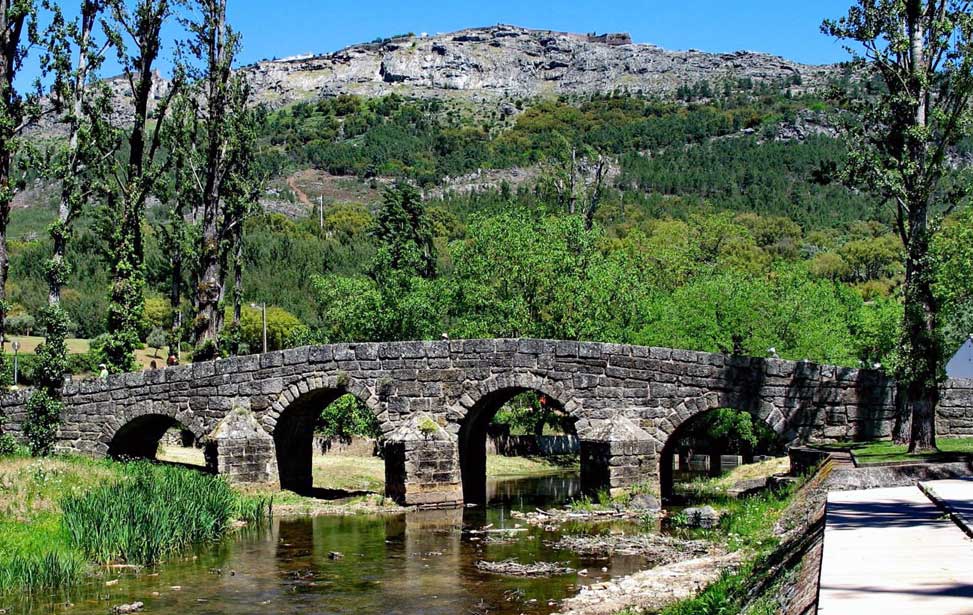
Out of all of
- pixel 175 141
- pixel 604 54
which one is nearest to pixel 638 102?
pixel 604 54

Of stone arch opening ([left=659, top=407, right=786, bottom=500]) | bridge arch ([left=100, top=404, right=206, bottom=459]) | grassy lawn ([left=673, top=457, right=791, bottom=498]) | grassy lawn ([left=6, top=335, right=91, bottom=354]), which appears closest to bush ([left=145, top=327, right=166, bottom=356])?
grassy lawn ([left=6, top=335, right=91, bottom=354])

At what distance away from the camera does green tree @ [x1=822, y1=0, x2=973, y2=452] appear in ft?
54.1

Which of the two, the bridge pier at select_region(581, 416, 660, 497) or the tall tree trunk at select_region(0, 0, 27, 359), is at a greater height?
the tall tree trunk at select_region(0, 0, 27, 359)

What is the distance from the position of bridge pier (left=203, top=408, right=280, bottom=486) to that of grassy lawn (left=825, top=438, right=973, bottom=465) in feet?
36.0

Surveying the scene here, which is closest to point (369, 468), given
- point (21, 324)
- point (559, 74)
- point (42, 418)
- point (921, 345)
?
point (42, 418)

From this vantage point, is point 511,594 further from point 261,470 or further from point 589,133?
point 589,133

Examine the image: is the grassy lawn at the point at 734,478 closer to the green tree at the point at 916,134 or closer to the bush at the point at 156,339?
the green tree at the point at 916,134

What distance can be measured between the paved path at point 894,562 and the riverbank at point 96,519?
8.65 meters

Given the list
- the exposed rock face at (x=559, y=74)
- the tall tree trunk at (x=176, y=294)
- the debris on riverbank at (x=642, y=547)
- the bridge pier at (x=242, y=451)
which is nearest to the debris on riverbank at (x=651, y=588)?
the debris on riverbank at (x=642, y=547)

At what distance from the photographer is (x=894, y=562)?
18.7 feet

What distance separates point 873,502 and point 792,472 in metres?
8.57

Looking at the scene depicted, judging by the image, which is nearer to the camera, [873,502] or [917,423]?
A: [873,502]

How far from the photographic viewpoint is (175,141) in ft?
95.6

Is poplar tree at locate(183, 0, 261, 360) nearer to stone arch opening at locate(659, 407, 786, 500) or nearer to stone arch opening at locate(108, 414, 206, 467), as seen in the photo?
stone arch opening at locate(108, 414, 206, 467)
